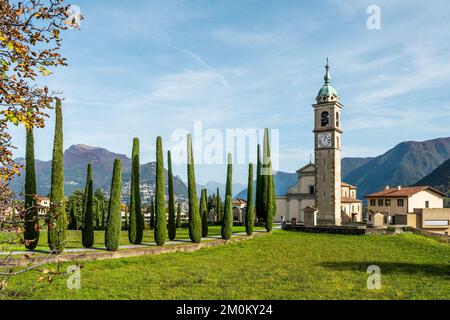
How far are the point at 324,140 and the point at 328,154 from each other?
206cm

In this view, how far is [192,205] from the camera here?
1294 inches

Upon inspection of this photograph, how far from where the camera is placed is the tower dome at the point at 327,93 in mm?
52031

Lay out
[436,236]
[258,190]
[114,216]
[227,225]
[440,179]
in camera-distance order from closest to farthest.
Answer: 1. [114,216]
2. [227,225]
3. [436,236]
4. [258,190]
5. [440,179]

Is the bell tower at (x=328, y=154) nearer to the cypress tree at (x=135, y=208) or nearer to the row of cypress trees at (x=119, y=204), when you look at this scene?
the row of cypress trees at (x=119, y=204)

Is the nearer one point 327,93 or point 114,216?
point 114,216

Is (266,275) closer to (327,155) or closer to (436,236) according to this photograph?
(436,236)

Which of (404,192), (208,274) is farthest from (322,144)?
(208,274)

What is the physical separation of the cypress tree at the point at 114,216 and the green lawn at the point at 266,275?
1.92 meters

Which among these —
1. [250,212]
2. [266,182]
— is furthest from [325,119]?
[250,212]

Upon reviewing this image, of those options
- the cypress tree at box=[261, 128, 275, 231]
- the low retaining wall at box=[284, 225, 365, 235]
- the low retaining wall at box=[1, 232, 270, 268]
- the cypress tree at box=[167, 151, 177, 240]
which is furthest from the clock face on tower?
the low retaining wall at box=[1, 232, 270, 268]

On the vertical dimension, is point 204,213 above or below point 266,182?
below
